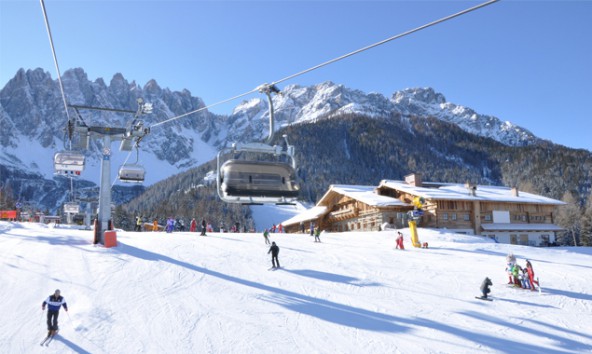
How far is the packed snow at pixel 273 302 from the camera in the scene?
38.3 ft

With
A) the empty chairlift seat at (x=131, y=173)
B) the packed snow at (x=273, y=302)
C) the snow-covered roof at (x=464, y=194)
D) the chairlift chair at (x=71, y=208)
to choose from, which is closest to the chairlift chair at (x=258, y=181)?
the packed snow at (x=273, y=302)

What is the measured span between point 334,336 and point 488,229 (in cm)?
2885

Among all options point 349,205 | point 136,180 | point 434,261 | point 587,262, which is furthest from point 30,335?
point 349,205

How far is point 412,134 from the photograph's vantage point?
601 ft

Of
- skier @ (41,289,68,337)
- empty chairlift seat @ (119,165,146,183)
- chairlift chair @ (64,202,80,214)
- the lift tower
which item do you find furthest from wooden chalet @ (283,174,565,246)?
skier @ (41,289,68,337)

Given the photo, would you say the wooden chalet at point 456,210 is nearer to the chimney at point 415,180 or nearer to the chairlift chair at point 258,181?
the chimney at point 415,180

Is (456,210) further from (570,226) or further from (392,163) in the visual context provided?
(392,163)

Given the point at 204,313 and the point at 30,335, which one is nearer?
the point at 30,335

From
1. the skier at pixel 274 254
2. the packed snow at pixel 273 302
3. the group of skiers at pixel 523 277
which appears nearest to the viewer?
the packed snow at pixel 273 302

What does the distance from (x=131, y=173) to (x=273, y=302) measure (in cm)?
1006

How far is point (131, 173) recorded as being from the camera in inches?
804

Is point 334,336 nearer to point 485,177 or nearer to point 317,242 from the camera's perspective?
point 317,242

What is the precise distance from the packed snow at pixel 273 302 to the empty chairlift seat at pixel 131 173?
335 centimetres

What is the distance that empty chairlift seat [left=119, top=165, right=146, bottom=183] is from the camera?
66.4 ft
